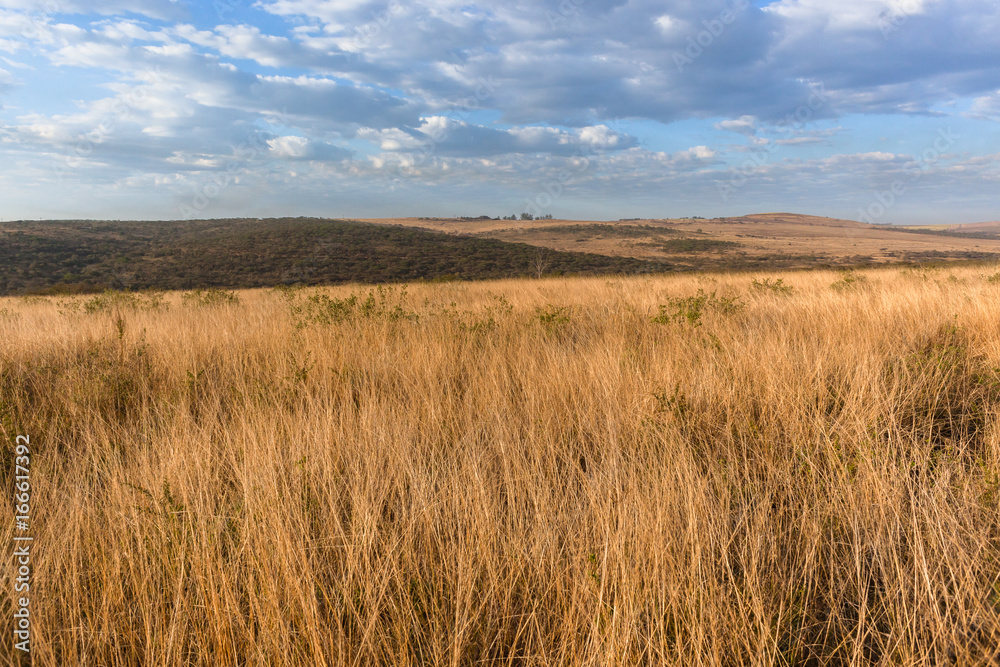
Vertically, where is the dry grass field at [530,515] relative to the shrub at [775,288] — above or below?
below

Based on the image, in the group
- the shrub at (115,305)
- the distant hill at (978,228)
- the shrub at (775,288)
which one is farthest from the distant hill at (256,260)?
the distant hill at (978,228)

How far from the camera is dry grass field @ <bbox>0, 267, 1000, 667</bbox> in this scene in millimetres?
1520

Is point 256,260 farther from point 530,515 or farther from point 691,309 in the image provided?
point 530,515

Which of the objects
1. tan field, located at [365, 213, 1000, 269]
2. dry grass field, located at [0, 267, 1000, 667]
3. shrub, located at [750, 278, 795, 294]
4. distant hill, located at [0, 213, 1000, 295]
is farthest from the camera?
tan field, located at [365, 213, 1000, 269]

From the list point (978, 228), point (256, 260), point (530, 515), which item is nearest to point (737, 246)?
point (256, 260)

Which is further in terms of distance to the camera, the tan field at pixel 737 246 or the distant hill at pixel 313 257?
the tan field at pixel 737 246

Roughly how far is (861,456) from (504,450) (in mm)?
1617

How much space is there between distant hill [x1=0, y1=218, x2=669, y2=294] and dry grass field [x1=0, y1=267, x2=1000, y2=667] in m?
22.8

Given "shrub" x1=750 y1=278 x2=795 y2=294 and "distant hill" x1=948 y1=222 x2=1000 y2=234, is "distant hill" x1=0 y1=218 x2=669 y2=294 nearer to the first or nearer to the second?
"shrub" x1=750 y1=278 x2=795 y2=294

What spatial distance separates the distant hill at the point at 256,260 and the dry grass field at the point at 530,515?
898 inches

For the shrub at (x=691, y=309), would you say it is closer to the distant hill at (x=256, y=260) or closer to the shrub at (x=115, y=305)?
the shrub at (x=115, y=305)

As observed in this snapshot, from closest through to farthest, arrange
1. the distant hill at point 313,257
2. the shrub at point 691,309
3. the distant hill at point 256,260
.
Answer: the shrub at point 691,309 < the distant hill at point 256,260 < the distant hill at point 313,257

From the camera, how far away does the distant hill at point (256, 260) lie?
2908cm

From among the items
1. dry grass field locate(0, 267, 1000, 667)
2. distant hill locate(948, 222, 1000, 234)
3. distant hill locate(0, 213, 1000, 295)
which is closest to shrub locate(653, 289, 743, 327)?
dry grass field locate(0, 267, 1000, 667)
